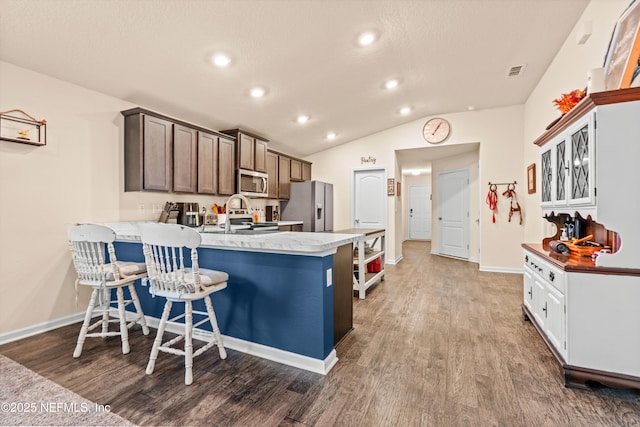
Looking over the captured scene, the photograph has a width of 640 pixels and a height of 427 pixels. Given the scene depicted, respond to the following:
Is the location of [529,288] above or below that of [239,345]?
above

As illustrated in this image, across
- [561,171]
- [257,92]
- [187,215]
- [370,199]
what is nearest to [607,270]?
[561,171]

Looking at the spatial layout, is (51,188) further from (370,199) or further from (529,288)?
(370,199)

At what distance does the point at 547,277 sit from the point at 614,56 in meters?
1.72

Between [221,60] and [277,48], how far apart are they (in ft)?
1.87

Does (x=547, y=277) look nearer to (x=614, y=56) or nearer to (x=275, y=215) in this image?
(x=614, y=56)

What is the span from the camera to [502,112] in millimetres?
5215

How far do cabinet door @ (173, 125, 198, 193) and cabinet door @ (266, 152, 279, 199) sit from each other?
167 cm

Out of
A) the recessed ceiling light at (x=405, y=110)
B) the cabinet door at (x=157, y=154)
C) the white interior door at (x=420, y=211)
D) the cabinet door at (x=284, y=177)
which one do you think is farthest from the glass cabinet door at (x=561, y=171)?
the white interior door at (x=420, y=211)

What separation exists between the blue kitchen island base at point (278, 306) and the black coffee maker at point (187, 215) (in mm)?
1447

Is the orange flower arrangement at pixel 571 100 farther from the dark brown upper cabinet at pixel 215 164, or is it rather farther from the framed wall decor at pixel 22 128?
the framed wall decor at pixel 22 128

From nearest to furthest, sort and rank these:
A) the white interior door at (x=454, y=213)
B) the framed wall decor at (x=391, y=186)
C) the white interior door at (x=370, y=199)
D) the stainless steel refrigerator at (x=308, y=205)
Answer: the stainless steel refrigerator at (x=308, y=205), the framed wall decor at (x=391, y=186), the white interior door at (x=370, y=199), the white interior door at (x=454, y=213)

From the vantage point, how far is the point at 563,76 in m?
3.40

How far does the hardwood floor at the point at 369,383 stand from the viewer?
1602 millimetres

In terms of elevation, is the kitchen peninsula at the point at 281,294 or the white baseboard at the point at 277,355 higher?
the kitchen peninsula at the point at 281,294
